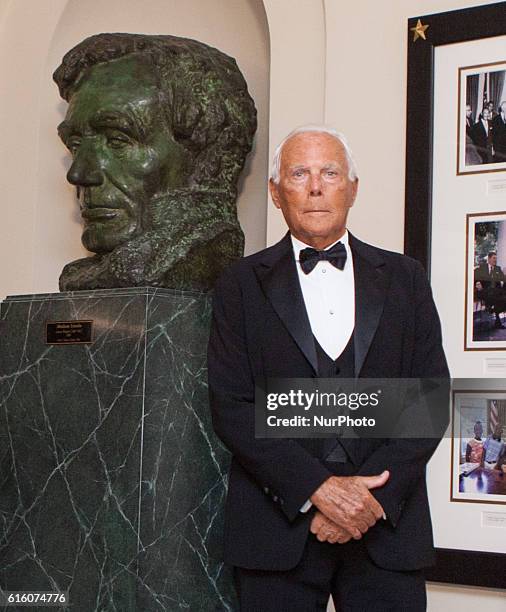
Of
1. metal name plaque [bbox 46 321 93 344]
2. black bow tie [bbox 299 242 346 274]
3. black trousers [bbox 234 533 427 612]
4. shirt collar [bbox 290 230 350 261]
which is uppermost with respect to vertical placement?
shirt collar [bbox 290 230 350 261]

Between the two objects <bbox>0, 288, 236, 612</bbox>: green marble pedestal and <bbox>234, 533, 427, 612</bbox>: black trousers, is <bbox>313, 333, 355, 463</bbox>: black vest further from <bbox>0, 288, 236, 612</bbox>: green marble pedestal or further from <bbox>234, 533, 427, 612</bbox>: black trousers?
<bbox>0, 288, 236, 612</bbox>: green marble pedestal

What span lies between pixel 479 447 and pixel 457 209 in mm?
713

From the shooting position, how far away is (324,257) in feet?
8.37

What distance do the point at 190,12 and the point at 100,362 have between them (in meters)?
1.83

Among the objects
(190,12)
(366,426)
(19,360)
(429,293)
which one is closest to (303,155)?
(429,293)

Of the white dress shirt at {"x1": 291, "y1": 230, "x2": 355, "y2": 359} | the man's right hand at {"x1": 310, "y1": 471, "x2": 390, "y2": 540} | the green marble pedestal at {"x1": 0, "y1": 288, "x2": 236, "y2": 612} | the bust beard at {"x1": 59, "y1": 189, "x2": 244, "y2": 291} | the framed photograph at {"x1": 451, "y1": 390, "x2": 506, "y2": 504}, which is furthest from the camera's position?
the bust beard at {"x1": 59, "y1": 189, "x2": 244, "y2": 291}

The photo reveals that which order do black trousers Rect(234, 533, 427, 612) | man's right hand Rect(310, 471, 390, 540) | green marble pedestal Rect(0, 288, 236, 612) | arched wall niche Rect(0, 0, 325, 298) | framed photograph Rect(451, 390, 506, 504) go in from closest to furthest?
man's right hand Rect(310, 471, 390, 540) → black trousers Rect(234, 533, 427, 612) → green marble pedestal Rect(0, 288, 236, 612) → framed photograph Rect(451, 390, 506, 504) → arched wall niche Rect(0, 0, 325, 298)

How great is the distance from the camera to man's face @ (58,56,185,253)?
3.33 metres

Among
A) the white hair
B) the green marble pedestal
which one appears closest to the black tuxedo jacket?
the white hair

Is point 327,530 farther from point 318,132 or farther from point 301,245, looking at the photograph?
point 318,132

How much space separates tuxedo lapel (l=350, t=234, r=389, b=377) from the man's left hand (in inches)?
13.7

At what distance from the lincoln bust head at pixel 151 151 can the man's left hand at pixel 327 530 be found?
1105 millimetres

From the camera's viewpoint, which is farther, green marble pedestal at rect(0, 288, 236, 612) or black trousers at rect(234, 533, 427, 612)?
green marble pedestal at rect(0, 288, 236, 612)

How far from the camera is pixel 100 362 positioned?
297 cm
